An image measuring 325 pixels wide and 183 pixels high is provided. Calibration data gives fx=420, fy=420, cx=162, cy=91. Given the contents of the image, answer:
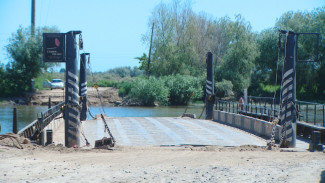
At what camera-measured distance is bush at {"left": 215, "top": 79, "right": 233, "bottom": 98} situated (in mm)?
Result: 56797

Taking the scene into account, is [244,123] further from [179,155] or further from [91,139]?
[179,155]

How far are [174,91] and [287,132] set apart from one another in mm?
44369

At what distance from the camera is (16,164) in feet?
31.6

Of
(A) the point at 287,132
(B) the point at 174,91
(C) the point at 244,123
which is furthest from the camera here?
(B) the point at 174,91

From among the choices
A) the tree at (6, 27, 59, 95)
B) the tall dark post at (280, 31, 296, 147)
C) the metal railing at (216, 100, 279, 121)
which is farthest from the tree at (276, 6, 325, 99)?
the tall dark post at (280, 31, 296, 147)

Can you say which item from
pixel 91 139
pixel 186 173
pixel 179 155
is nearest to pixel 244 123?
pixel 91 139

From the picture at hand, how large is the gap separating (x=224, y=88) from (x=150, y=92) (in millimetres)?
10105

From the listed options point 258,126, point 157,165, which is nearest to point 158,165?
point 157,165

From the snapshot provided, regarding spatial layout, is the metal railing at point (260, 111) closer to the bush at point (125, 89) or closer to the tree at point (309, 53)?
the tree at point (309, 53)

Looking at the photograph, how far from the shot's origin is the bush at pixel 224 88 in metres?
56.8

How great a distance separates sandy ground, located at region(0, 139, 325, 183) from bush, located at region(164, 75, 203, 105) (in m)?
45.4

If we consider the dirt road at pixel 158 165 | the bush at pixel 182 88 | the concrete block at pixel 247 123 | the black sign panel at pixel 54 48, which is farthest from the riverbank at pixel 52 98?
the dirt road at pixel 158 165

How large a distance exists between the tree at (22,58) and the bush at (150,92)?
42.8ft

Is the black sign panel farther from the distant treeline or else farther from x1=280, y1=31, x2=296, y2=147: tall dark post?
the distant treeline
